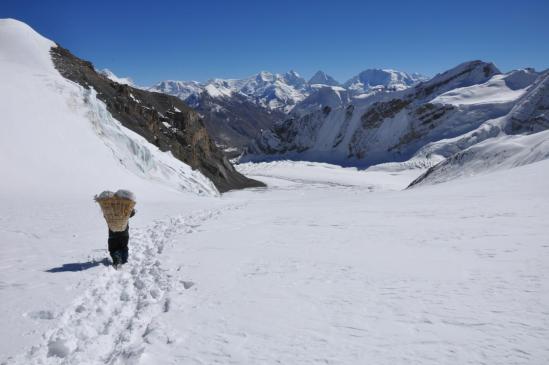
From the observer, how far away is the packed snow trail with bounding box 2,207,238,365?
15.4 feet

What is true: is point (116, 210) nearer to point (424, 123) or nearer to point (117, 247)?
point (117, 247)

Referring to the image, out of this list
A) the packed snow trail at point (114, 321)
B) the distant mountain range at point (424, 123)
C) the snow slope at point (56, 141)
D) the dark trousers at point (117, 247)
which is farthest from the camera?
the distant mountain range at point (424, 123)

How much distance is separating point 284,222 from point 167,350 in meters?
10.9

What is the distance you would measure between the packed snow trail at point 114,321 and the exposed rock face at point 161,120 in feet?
113

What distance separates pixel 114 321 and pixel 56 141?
21.4 m

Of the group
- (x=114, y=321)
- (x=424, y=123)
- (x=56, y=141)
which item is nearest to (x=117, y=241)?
(x=114, y=321)

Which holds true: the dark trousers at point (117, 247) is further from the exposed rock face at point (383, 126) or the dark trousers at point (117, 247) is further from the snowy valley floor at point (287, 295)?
the exposed rock face at point (383, 126)

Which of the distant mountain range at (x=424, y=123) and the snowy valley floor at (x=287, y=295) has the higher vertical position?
the distant mountain range at (x=424, y=123)

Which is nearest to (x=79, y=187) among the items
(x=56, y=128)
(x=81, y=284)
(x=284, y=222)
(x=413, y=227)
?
(x=56, y=128)

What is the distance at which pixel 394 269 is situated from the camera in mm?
7578

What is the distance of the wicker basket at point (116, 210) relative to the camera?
8727 millimetres

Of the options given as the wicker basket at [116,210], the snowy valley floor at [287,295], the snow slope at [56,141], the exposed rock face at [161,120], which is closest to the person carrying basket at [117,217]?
the wicker basket at [116,210]

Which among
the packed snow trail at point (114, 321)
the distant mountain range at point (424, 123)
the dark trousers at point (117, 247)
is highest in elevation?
the distant mountain range at point (424, 123)

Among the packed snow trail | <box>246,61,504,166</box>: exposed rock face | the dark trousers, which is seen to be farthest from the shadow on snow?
<box>246,61,504,166</box>: exposed rock face
